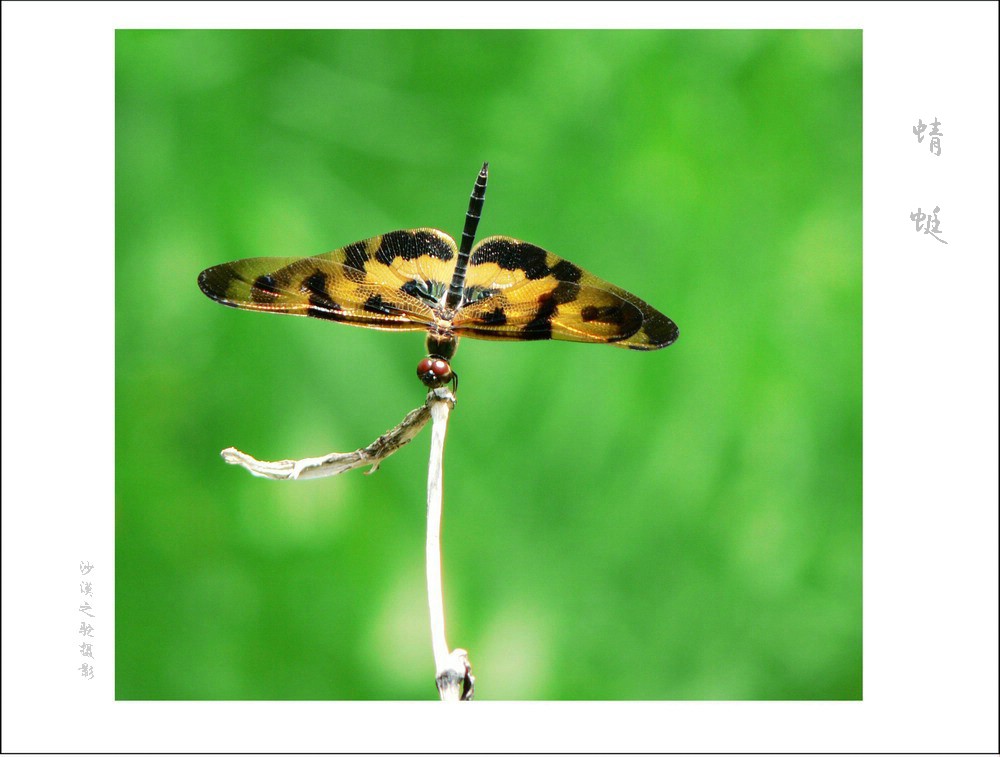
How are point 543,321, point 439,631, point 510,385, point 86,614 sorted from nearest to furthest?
1. point 439,631
2. point 543,321
3. point 86,614
4. point 510,385

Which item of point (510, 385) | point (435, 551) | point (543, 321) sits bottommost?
point (435, 551)

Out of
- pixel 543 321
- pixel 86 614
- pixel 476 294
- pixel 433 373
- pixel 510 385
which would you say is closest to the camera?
pixel 433 373

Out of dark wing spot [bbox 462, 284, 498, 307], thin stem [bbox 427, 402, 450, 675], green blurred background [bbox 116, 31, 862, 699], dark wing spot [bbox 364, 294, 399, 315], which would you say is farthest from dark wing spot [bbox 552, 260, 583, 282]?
green blurred background [bbox 116, 31, 862, 699]

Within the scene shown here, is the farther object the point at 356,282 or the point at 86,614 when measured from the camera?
the point at 86,614

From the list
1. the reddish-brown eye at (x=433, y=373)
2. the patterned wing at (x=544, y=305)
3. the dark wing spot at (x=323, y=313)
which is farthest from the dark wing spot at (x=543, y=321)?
the dark wing spot at (x=323, y=313)

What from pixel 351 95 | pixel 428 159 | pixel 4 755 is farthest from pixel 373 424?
pixel 4 755

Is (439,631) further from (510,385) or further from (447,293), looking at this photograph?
(510,385)

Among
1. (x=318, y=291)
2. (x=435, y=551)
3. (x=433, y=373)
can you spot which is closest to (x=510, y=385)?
(x=318, y=291)

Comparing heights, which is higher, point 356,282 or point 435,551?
point 356,282
